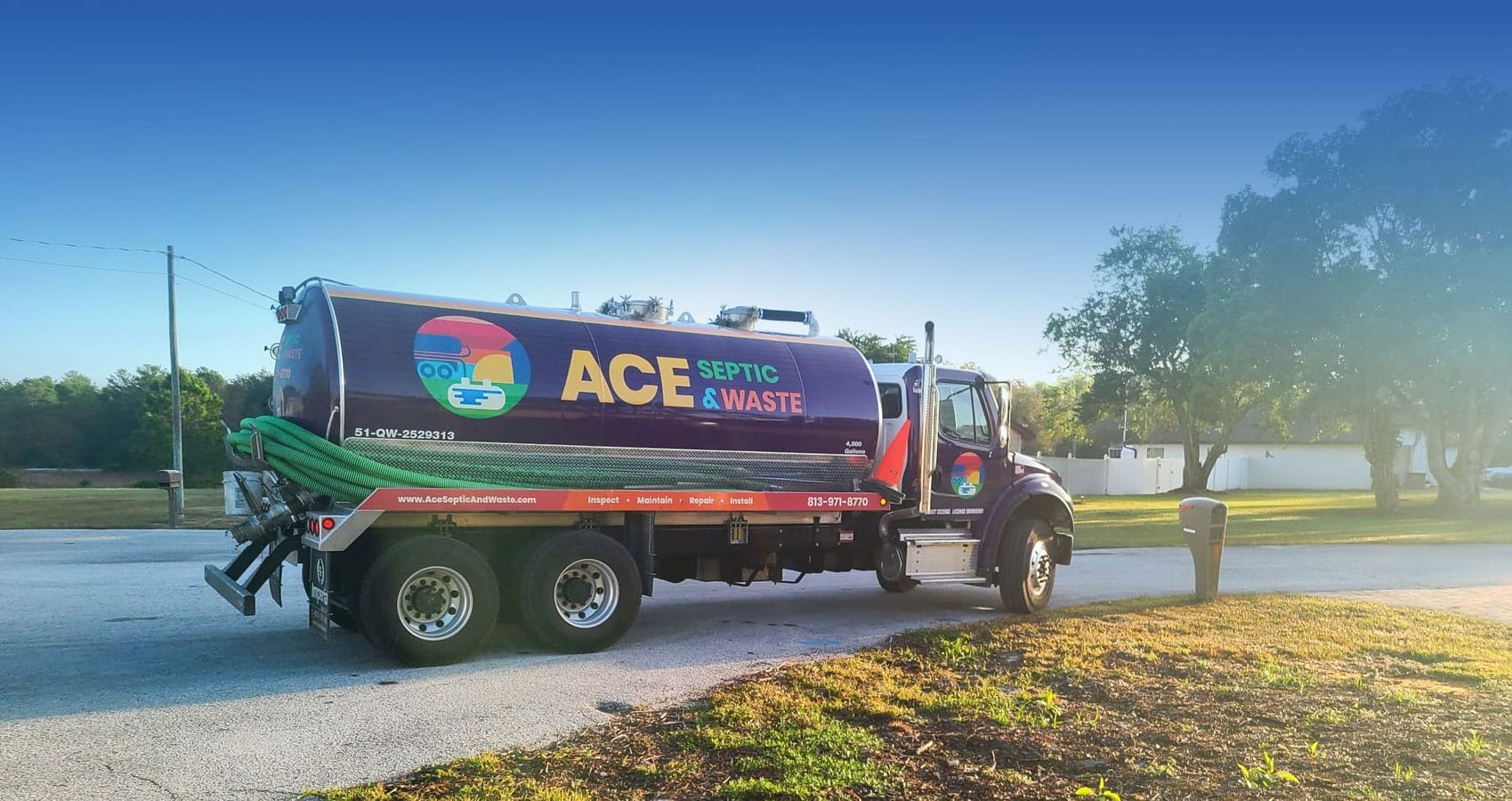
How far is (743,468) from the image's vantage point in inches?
391

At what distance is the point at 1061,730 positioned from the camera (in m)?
6.18

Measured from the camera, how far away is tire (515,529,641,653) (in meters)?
8.48

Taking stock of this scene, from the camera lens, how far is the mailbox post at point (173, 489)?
45.6 ft

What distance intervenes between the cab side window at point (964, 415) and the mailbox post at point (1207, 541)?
280 centimetres

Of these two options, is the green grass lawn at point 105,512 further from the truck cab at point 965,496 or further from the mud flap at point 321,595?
the truck cab at point 965,496

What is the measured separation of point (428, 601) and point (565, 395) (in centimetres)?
207

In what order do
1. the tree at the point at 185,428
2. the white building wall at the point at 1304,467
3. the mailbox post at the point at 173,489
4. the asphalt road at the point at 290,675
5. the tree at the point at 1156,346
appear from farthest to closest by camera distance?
the tree at the point at 185,428
the white building wall at the point at 1304,467
the tree at the point at 1156,346
the mailbox post at the point at 173,489
the asphalt road at the point at 290,675

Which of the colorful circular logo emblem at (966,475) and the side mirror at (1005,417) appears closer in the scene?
the colorful circular logo emblem at (966,475)

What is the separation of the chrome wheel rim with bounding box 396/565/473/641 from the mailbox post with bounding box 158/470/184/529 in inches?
248

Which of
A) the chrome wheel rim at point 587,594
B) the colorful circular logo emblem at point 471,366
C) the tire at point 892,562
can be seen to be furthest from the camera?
the tire at point 892,562

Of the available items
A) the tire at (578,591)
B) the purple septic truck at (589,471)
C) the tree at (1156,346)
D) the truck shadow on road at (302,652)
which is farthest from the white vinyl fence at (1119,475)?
the tire at (578,591)

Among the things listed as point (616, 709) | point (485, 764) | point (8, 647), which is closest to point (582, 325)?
point (616, 709)

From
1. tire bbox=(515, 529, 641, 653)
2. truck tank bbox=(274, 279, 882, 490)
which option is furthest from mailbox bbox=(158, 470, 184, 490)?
tire bbox=(515, 529, 641, 653)

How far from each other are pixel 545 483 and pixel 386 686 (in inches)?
86.2
